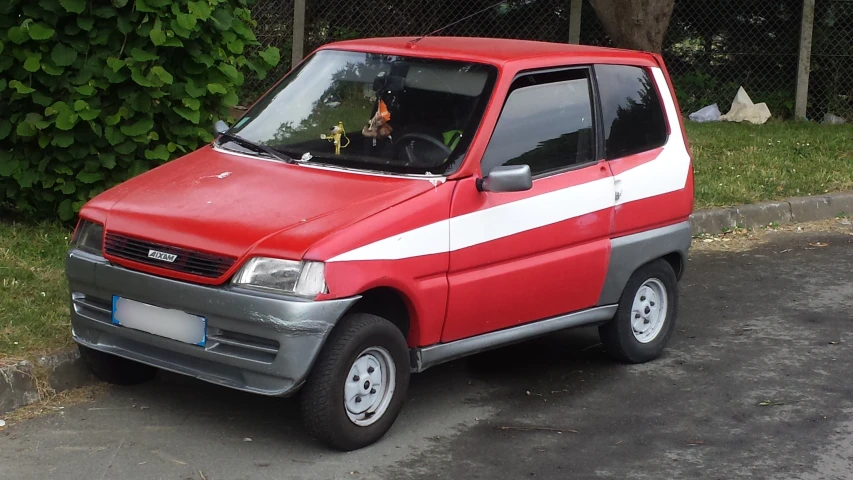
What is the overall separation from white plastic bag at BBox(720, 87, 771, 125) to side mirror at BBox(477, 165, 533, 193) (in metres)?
9.59

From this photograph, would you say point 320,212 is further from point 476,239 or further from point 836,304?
point 836,304

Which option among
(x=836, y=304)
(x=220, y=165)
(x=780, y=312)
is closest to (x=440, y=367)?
(x=220, y=165)

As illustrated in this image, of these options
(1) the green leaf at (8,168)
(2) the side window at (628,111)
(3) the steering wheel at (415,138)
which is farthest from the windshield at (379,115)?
(1) the green leaf at (8,168)

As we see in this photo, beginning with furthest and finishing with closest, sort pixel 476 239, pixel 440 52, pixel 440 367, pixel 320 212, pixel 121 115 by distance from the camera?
pixel 121 115, pixel 440 367, pixel 440 52, pixel 476 239, pixel 320 212

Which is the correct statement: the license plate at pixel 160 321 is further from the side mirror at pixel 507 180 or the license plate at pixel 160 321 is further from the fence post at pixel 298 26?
the fence post at pixel 298 26

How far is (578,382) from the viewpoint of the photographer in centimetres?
599

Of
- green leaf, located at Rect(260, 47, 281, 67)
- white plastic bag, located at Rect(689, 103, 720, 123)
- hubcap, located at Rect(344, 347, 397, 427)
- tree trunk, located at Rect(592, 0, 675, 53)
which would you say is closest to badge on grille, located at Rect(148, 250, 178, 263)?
hubcap, located at Rect(344, 347, 397, 427)

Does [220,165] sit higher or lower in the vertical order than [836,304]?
higher

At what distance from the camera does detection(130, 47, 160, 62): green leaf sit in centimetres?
716

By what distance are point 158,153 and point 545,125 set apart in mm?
2917

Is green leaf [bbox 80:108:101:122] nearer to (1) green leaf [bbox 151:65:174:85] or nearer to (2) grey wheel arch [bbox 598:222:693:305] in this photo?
(1) green leaf [bbox 151:65:174:85]

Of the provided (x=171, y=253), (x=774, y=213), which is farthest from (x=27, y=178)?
(x=774, y=213)

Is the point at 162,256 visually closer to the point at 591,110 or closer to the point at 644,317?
the point at 591,110

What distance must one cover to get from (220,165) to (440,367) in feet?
5.37
